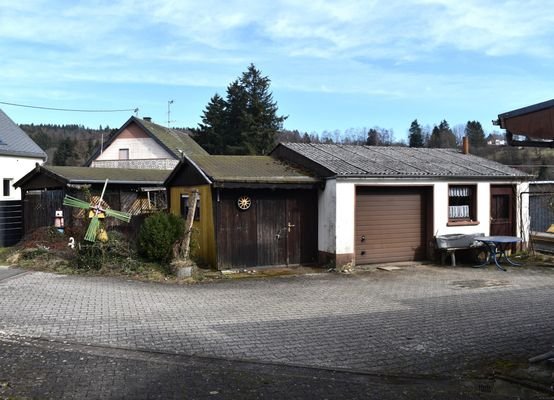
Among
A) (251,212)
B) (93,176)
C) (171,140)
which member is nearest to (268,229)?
(251,212)

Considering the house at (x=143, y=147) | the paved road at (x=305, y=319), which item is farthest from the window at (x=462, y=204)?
the house at (x=143, y=147)

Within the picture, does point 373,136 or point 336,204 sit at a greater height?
point 373,136

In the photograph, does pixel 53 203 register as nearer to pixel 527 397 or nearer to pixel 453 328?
pixel 453 328

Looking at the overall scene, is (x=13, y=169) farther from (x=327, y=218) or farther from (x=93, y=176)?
(x=327, y=218)

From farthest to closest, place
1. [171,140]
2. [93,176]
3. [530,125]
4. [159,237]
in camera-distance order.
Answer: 1. [171,140]
2. [93,176]
3. [159,237]
4. [530,125]

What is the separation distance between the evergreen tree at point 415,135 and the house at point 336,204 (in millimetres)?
54089

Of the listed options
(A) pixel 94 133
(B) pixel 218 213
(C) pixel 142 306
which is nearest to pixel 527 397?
(C) pixel 142 306

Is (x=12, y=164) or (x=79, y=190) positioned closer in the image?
(x=79, y=190)

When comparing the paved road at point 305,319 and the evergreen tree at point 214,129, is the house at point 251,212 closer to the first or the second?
the paved road at point 305,319

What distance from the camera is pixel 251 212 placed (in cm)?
1441

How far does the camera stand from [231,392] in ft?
17.1

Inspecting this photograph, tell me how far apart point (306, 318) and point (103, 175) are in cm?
1363

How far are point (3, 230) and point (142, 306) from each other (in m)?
13.3

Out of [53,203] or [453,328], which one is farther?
[53,203]
